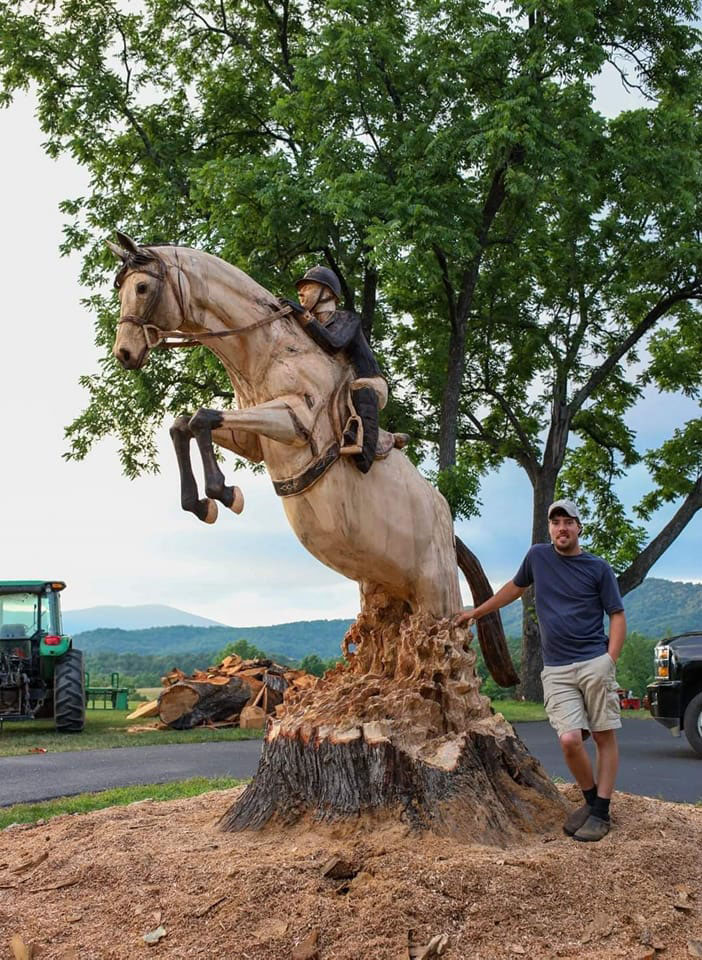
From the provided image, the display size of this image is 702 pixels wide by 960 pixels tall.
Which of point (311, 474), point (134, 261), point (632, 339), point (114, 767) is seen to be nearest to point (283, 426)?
point (311, 474)

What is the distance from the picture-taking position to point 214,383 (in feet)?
52.7

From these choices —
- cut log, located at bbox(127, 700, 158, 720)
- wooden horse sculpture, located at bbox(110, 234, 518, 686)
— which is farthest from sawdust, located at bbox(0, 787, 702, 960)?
cut log, located at bbox(127, 700, 158, 720)

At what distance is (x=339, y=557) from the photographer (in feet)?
16.0

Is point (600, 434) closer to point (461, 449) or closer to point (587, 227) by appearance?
point (461, 449)

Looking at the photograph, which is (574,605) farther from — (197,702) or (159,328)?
(197,702)

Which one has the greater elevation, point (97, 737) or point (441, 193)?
point (441, 193)

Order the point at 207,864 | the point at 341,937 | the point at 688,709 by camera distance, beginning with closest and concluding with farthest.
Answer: the point at 341,937 < the point at 207,864 < the point at 688,709

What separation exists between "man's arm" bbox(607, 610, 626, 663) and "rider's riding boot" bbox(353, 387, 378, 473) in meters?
1.46

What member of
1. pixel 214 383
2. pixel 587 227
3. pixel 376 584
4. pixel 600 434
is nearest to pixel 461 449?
pixel 600 434

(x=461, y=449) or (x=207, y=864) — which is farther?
(x=461, y=449)

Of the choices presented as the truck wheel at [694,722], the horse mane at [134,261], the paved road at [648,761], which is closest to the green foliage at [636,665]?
the paved road at [648,761]

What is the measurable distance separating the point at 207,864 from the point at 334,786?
731mm

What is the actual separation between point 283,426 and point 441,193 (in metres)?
9.91

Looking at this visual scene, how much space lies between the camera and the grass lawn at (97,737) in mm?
11758
